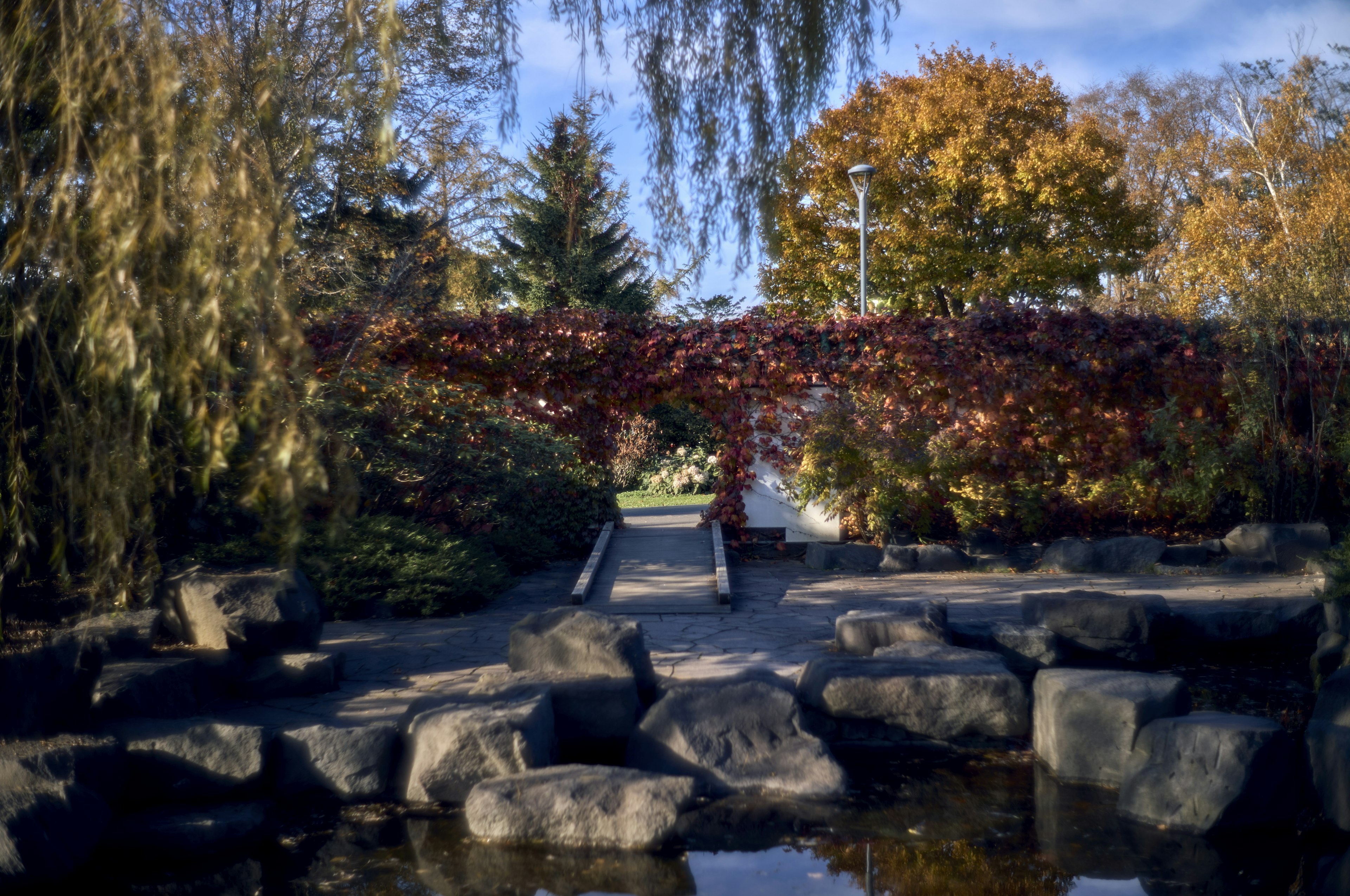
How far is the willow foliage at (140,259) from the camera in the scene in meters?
2.07

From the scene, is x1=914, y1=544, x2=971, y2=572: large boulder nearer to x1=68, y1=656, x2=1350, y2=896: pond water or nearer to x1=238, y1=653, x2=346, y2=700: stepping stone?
x1=68, y1=656, x2=1350, y2=896: pond water

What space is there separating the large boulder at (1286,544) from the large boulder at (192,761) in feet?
31.8

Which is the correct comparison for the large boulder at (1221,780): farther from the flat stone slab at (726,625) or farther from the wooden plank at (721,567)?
the wooden plank at (721,567)

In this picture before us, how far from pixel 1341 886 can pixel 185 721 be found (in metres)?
4.90

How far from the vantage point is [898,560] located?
33.0ft

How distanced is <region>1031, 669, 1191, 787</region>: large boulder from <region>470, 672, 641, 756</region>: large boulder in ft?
7.12

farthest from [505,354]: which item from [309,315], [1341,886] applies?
[1341,886]

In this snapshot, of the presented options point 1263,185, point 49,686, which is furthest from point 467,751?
point 1263,185

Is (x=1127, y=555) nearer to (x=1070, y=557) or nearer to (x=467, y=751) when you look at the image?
(x=1070, y=557)

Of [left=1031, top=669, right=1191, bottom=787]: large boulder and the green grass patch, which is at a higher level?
the green grass patch

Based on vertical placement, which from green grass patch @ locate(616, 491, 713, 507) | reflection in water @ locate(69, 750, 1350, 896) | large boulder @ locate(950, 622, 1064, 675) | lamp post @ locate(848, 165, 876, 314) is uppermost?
lamp post @ locate(848, 165, 876, 314)

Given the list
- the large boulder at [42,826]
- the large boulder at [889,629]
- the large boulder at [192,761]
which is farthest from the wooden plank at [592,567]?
the large boulder at [42,826]

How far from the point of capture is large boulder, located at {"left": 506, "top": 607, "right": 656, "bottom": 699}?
17.5 ft

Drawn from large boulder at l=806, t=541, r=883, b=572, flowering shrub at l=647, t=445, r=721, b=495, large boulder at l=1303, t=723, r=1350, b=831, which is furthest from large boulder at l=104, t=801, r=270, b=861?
flowering shrub at l=647, t=445, r=721, b=495
